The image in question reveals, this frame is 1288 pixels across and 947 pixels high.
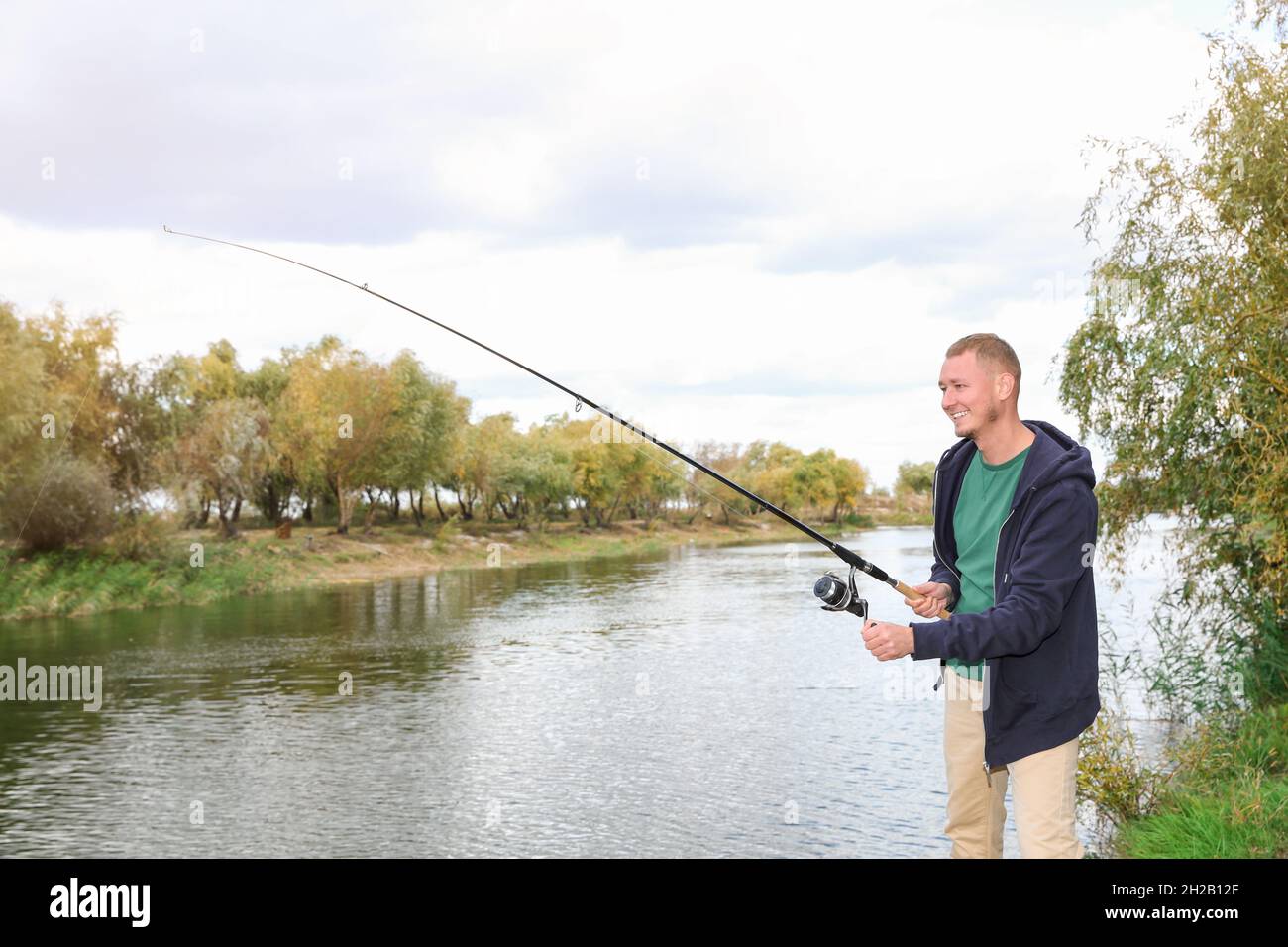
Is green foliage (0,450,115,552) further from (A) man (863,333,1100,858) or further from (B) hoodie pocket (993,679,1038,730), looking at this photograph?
(B) hoodie pocket (993,679,1038,730)

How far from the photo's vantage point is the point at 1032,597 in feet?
11.3

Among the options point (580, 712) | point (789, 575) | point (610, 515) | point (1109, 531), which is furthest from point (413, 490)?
point (1109, 531)

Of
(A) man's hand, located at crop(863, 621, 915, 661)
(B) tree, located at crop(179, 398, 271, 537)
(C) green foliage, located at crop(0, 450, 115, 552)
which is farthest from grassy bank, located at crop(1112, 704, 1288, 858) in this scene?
(B) tree, located at crop(179, 398, 271, 537)

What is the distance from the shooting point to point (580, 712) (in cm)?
1952

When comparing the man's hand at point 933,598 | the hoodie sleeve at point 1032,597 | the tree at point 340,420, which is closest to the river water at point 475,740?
the man's hand at point 933,598

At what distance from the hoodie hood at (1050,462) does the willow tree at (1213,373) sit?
7.08 meters

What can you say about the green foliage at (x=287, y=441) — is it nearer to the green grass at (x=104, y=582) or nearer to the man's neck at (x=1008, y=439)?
the green grass at (x=104, y=582)

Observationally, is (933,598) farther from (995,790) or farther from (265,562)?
(265,562)

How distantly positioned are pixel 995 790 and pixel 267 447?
43.3 meters

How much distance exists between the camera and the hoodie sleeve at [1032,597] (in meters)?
3.45

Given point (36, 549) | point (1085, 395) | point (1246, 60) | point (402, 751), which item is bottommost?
point (402, 751)

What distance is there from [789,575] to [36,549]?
92.6 feet
